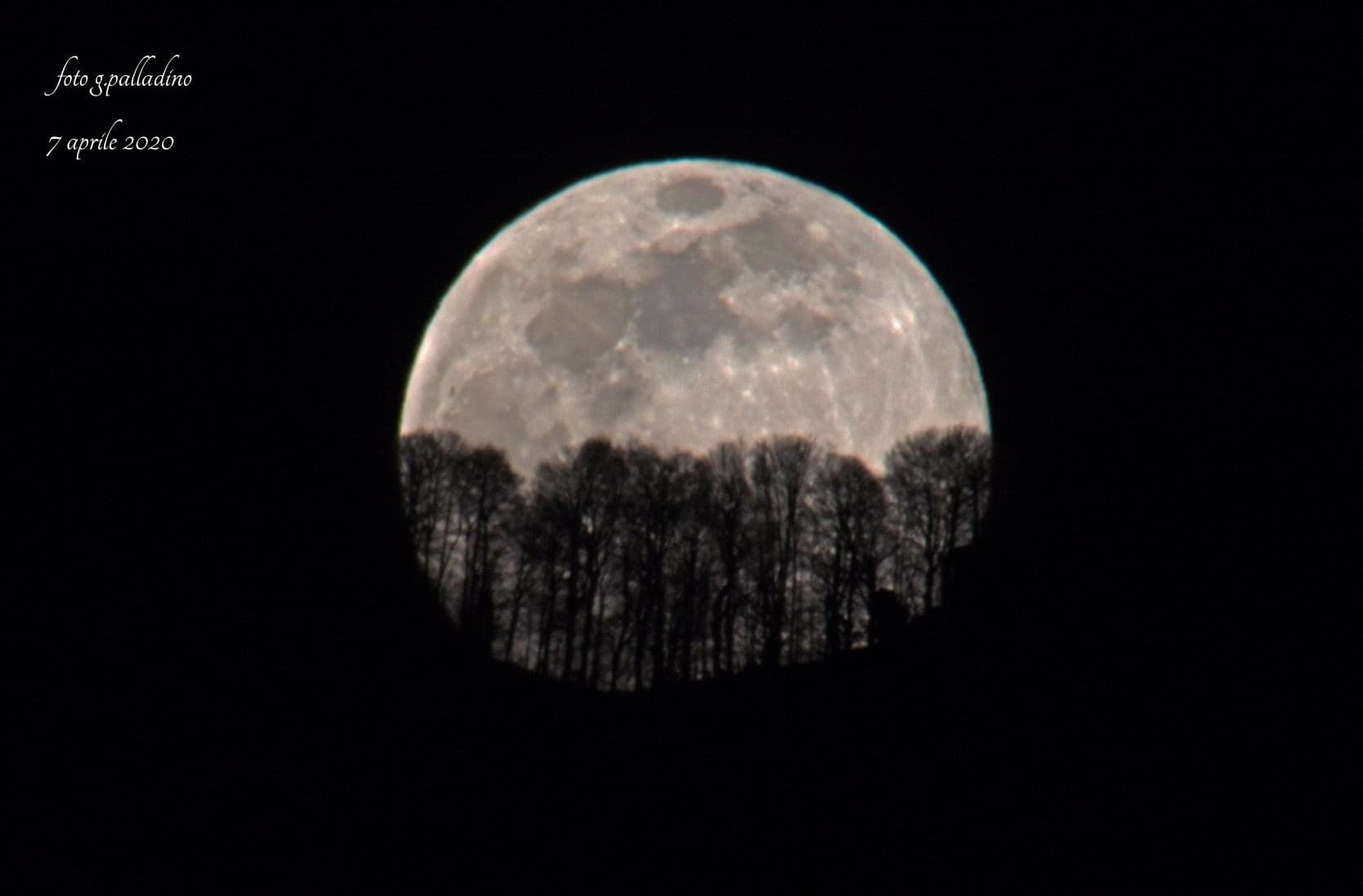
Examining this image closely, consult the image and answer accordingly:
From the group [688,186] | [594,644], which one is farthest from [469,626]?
[688,186]

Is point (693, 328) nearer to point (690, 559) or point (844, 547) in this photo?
point (690, 559)

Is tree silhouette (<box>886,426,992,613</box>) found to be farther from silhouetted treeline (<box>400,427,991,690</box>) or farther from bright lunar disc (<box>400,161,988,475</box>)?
bright lunar disc (<box>400,161,988,475</box>)

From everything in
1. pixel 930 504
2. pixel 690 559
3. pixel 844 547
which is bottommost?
pixel 690 559

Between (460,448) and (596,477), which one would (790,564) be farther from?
(460,448)

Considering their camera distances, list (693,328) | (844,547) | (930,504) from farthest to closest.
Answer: (693,328) < (930,504) < (844,547)

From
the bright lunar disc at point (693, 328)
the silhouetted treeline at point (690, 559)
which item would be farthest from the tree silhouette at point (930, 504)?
the bright lunar disc at point (693, 328)

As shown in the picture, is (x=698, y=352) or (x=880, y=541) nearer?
(x=880, y=541)

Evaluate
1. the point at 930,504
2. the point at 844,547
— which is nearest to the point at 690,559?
the point at 844,547
